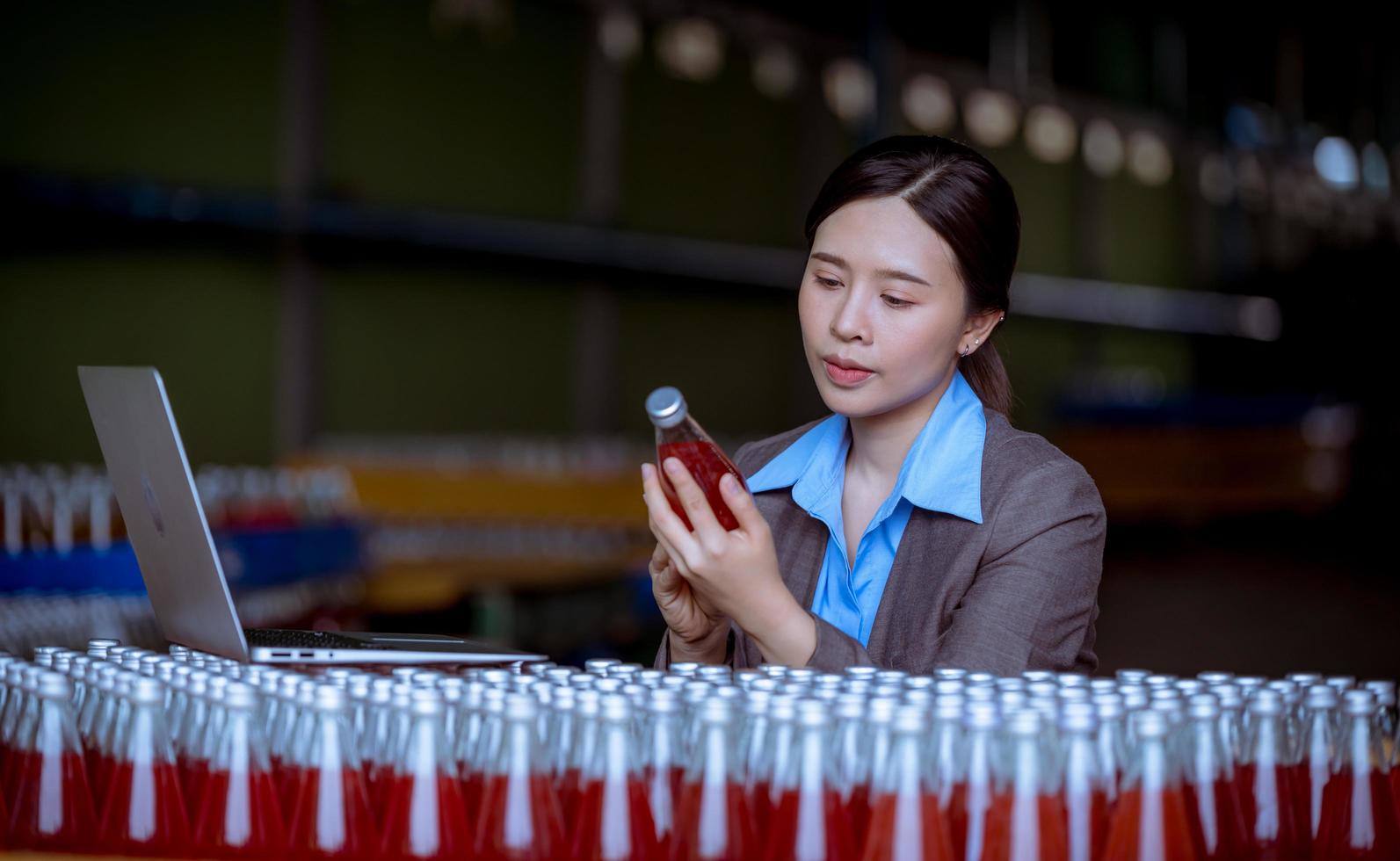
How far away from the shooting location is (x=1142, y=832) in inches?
49.1

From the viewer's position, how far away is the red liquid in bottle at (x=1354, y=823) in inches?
54.6

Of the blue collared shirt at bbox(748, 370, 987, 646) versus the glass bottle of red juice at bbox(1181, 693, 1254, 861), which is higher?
the blue collared shirt at bbox(748, 370, 987, 646)

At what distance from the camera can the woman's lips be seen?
194 cm

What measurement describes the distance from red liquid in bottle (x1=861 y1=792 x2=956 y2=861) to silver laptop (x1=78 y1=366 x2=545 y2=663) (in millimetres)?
631

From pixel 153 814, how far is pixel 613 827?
0.42 meters

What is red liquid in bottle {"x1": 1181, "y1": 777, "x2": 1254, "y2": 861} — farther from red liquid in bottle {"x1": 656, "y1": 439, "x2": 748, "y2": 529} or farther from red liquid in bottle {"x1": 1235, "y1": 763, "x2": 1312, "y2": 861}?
red liquid in bottle {"x1": 656, "y1": 439, "x2": 748, "y2": 529}

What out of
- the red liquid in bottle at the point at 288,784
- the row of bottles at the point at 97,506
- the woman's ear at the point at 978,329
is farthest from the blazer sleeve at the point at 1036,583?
the row of bottles at the point at 97,506

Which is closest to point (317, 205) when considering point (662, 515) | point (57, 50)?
point (57, 50)

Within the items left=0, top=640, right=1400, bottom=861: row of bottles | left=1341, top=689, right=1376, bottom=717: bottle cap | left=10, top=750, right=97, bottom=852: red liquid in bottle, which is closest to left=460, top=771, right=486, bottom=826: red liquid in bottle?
left=0, top=640, right=1400, bottom=861: row of bottles

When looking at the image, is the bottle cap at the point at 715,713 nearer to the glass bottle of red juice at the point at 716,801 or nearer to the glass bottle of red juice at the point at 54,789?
the glass bottle of red juice at the point at 716,801

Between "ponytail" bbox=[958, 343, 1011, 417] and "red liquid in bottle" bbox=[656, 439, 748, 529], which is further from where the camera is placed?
"ponytail" bbox=[958, 343, 1011, 417]

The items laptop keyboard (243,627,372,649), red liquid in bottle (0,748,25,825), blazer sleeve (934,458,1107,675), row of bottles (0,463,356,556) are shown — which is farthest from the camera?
row of bottles (0,463,356,556)

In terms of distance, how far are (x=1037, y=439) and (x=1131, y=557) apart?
30.0ft

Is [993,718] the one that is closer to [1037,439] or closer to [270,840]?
[270,840]
